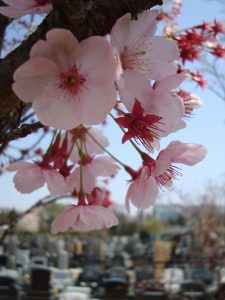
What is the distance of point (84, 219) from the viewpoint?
30.1 inches

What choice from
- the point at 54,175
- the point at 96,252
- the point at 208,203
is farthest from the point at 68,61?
the point at 96,252

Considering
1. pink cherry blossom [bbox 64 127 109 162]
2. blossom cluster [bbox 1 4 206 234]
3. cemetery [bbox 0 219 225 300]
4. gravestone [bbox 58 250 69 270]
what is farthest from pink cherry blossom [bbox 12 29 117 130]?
gravestone [bbox 58 250 69 270]

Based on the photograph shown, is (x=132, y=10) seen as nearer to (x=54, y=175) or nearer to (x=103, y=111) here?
(x=103, y=111)

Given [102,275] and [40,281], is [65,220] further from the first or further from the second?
[102,275]

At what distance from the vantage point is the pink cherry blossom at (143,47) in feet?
1.62

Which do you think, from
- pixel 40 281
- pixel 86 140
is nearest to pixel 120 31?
pixel 86 140

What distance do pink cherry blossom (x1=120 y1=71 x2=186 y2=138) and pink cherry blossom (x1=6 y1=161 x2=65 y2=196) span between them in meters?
0.31

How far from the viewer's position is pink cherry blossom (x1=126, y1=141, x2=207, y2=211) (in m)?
0.61

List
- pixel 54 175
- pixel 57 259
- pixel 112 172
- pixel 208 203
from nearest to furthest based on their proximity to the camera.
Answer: pixel 54 175 → pixel 112 172 → pixel 57 259 → pixel 208 203

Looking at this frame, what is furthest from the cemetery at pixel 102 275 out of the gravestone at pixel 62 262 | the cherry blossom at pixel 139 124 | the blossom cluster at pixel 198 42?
the cherry blossom at pixel 139 124

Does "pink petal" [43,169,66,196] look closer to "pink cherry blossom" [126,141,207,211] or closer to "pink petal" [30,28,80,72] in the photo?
"pink cherry blossom" [126,141,207,211]

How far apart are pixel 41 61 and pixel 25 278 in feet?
25.4

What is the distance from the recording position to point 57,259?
11250 millimetres

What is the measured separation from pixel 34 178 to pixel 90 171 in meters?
0.16
